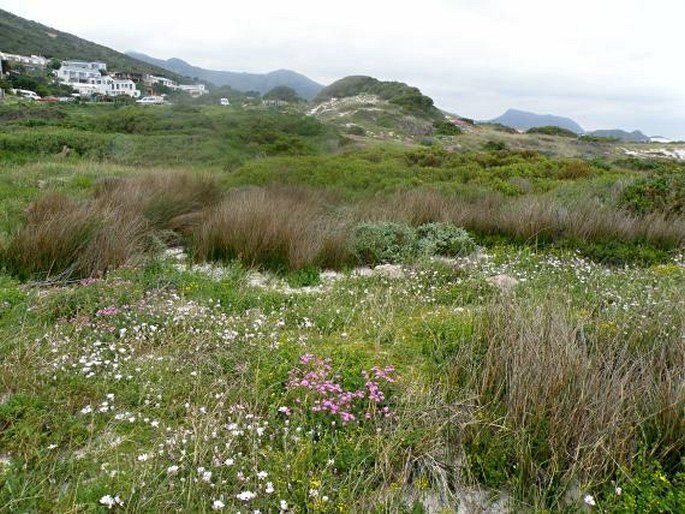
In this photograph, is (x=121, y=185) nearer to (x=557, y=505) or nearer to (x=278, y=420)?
(x=278, y=420)

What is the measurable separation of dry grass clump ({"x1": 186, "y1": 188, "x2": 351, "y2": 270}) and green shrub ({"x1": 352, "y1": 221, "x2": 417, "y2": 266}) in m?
0.24

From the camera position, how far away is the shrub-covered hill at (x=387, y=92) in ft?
136

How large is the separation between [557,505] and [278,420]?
62.4 inches

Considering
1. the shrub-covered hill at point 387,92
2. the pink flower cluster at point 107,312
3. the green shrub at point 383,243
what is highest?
the shrub-covered hill at point 387,92

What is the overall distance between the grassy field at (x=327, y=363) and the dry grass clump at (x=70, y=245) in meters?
0.02

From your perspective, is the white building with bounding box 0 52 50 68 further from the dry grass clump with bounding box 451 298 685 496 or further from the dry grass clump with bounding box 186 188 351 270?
the dry grass clump with bounding box 451 298 685 496

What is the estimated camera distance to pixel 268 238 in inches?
264

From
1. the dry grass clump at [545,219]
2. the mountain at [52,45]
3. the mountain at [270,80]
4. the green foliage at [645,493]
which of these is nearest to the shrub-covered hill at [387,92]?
A: the mountain at [270,80]

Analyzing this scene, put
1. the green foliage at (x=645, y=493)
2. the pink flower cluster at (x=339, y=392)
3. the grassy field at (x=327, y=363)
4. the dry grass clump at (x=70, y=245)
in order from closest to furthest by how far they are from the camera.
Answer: the green foliage at (x=645, y=493) < the grassy field at (x=327, y=363) < the pink flower cluster at (x=339, y=392) < the dry grass clump at (x=70, y=245)

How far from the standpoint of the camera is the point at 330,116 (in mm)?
36438

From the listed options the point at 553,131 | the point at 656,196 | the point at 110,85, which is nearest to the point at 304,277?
the point at 656,196

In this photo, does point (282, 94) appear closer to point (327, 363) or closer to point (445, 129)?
point (445, 129)

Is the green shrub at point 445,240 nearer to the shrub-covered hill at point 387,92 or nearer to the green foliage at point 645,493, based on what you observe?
the green foliage at point 645,493

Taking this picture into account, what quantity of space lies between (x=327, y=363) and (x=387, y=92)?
45.2 metres
